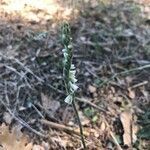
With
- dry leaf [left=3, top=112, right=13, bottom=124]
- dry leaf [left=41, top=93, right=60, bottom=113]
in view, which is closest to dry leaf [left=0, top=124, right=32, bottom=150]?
dry leaf [left=3, top=112, right=13, bottom=124]

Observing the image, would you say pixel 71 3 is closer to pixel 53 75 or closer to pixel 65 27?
pixel 53 75

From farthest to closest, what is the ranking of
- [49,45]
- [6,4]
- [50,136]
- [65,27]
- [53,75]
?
[6,4]
[49,45]
[53,75]
[50,136]
[65,27]

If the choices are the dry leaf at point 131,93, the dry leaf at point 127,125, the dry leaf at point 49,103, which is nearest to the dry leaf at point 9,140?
the dry leaf at point 49,103

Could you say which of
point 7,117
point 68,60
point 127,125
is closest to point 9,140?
point 7,117

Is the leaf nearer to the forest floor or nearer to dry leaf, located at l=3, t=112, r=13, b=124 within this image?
the forest floor

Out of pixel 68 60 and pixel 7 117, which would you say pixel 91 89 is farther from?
pixel 68 60

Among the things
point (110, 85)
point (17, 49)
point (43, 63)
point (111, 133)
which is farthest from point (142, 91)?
point (17, 49)

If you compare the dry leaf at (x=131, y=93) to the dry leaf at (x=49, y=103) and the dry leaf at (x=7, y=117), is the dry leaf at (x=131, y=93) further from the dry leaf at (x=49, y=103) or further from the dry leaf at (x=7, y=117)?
the dry leaf at (x=7, y=117)
